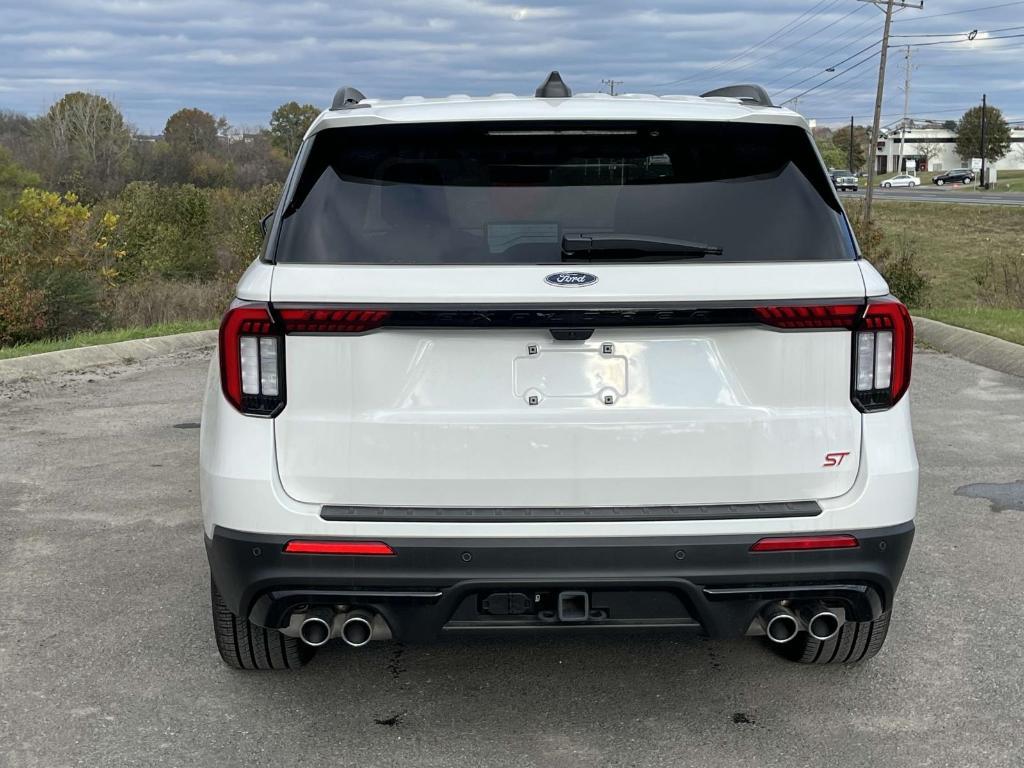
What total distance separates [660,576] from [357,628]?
2.83 ft

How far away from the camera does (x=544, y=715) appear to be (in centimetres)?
370

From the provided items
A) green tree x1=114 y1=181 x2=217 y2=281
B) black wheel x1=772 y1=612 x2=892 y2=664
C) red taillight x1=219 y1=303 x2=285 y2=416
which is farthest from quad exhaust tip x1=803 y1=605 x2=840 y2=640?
green tree x1=114 y1=181 x2=217 y2=281

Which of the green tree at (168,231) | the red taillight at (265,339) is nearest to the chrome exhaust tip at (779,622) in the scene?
the red taillight at (265,339)

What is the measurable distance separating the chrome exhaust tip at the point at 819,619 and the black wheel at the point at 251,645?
5.47 ft

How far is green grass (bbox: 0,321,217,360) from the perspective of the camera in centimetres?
1273

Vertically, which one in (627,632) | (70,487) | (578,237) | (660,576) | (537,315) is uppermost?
(578,237)

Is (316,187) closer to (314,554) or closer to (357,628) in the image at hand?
(314,554)

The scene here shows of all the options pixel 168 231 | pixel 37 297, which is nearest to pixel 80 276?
pixel 37 297

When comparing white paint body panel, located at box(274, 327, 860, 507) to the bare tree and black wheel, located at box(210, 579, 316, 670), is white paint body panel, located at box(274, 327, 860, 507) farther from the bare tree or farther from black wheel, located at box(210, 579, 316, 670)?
the bare tree

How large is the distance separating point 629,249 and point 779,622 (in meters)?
1.13

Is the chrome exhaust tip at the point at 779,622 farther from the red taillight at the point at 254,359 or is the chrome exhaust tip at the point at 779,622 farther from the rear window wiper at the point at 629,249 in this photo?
the red taillight at the point at 254,359

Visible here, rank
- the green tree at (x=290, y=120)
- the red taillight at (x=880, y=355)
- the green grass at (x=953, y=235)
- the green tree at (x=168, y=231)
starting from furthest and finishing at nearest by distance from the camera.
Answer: the green tree at (x=290, y=120), the green tree at (x=168, y=231), the green grass at (x=953, y=235), the red taillight at (x=880, y=355)

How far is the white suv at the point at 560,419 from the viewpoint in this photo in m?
3.05

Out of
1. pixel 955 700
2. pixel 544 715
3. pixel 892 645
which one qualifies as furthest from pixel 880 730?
pixel 544 715
